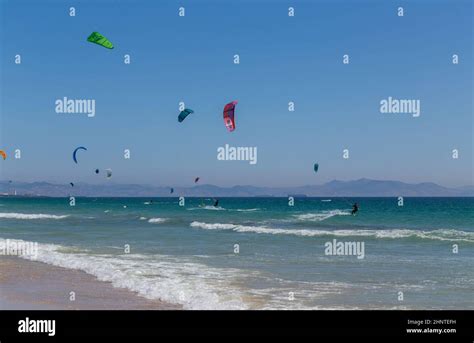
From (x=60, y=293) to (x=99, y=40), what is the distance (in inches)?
313

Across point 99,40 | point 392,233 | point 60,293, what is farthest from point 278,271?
point 392,233

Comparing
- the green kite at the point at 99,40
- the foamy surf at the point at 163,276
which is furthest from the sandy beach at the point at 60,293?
the green kite at the point at 99,40

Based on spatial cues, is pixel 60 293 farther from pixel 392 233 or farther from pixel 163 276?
pixel 392 233

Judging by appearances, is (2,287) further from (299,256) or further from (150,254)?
(299,256)

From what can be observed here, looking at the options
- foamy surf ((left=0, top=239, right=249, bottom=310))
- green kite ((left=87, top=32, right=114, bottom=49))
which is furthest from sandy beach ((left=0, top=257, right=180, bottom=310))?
green kite ((left=87, top=32, right=114, bottom=49))

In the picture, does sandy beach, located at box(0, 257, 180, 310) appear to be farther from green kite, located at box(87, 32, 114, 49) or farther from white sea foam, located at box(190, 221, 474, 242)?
white sea foam, located at box(190, 221, 474, 242)

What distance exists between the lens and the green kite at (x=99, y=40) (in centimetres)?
1498

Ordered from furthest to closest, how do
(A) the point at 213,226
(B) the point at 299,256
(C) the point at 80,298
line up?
1. (A) the point at 213,226
2. (B) the point at 299,256
3. (C) the point at 80,298

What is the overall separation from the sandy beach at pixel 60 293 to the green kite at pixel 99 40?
6369 mm

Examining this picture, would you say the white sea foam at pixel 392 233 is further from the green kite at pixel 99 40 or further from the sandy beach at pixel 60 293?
the sandy beach at pixel 60 293

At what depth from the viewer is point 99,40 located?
593 inches
